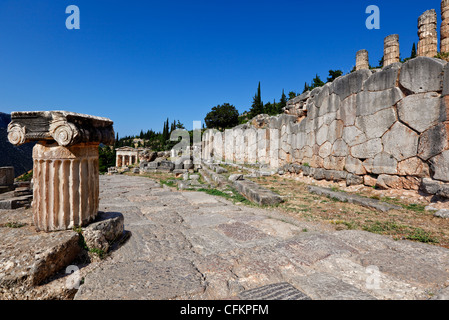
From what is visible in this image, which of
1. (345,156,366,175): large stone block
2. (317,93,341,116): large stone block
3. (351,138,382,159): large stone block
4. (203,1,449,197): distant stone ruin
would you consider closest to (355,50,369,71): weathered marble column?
(203,1,449,197): distant stone ruin

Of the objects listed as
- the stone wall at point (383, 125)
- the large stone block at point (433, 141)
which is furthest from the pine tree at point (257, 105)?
the large stone block at point (433, 141)

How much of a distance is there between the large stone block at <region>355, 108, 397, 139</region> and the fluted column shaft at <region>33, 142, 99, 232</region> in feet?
18.6

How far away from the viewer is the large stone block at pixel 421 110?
4.07 meters

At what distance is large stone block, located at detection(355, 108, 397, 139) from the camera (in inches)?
191

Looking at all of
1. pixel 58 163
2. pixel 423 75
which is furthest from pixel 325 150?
pixel 58 163

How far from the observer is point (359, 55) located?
21.0ft

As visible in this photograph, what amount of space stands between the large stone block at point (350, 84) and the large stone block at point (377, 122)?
0.79m

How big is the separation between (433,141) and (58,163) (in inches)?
225

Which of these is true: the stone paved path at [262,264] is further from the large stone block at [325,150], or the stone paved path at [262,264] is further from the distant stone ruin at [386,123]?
the large stone block at [325,150]

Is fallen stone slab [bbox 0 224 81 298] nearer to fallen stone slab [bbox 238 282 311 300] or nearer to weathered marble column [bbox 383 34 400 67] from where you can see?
fallen stone slab [bbox 238 282 311 300]

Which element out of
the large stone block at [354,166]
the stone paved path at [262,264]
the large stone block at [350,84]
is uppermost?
the large stone block at [350,84]

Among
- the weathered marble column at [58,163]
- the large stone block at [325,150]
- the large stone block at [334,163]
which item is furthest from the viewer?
the large stone block at [325,150]
